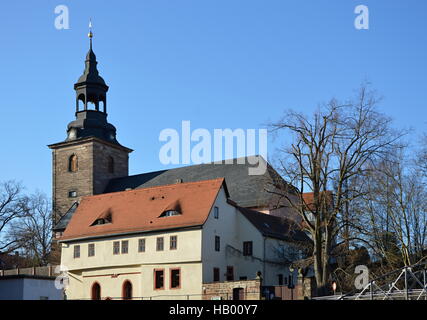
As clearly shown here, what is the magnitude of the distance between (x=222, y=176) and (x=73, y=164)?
20.2 metres

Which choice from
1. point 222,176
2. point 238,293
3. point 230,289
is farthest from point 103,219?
point 222,176

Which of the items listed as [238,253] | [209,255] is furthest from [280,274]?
[209,255]

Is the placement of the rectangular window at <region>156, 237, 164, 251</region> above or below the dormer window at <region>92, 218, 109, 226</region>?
below

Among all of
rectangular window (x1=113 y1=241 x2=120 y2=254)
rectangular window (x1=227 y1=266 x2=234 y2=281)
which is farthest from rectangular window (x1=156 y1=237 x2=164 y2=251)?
rectangular window (x1=227 y1=266 x2=234 y2=281)

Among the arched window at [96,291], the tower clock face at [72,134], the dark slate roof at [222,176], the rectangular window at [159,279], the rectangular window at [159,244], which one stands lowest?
the arched window at [96,291]

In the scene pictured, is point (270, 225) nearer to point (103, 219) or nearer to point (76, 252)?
point (103, 219)

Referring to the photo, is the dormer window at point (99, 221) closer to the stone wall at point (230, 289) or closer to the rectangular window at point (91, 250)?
the rectangular window at point (91, 250)

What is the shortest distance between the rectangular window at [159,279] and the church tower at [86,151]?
3192 cm

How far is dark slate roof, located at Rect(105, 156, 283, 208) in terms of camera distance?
65.6 metres

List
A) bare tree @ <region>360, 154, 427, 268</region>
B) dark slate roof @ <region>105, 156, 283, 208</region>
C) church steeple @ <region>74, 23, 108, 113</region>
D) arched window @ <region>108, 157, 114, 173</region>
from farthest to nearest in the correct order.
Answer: arched window @ <region>108, 157, 114, 173</region>
church steeple @ <region>74, 23, 108, 113</region>
dark slate roof @ <region>105, 156, 283, 208</region>
bare tree @ <region>360, 154, 427, 268</region>

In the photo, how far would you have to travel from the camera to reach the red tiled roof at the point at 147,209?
Answer: 160ft

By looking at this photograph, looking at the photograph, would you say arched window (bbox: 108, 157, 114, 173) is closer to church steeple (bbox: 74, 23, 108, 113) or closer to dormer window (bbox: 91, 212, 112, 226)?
church steeple (bbox: 74, 23, 108, 113)

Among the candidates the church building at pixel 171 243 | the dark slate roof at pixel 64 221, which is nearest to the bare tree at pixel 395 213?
the church building at pixel 171 243
